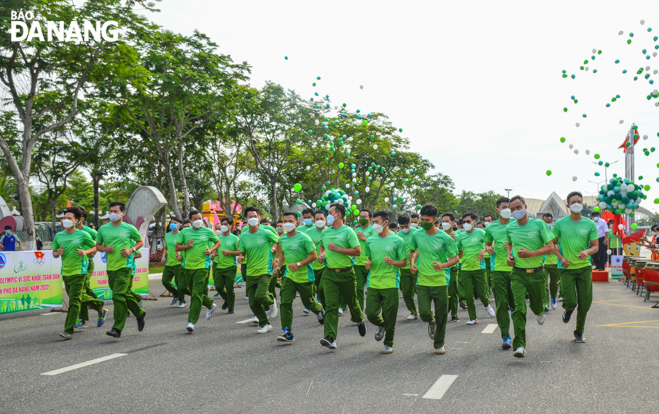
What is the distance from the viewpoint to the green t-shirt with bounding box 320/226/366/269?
780 centimetres

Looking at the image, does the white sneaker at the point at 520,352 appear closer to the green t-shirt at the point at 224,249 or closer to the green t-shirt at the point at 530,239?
the green t-shirt at the point at 530,239

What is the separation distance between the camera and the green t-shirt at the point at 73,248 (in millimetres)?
8719

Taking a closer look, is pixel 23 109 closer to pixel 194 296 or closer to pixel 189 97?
pixel 189 97

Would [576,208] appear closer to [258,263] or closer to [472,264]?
[472,264]

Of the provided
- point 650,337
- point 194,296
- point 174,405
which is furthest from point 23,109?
point 650,337

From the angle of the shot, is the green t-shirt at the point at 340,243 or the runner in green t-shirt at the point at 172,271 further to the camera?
the runner in green t-shirt at the point at 172,271

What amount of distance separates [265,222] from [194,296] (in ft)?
11.2

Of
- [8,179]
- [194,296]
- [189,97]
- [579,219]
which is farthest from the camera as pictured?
[8,179]

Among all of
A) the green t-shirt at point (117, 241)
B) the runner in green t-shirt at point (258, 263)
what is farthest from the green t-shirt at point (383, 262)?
the green t-shirt at point (117, 241)

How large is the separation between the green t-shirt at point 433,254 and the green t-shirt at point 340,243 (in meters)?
0.90

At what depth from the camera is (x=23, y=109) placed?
1750cm

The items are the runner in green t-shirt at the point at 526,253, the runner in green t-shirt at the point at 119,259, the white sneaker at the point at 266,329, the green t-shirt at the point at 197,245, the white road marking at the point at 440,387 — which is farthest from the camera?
the green t-shirt at the point at 197,245

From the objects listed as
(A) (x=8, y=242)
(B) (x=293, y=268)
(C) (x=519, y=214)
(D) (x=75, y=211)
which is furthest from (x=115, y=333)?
(A) (x=8, y=242)

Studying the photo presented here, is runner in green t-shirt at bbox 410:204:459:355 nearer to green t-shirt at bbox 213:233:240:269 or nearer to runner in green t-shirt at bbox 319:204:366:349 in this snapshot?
runner in green t-shirt at bbox 319:204:366:349
